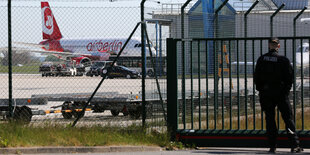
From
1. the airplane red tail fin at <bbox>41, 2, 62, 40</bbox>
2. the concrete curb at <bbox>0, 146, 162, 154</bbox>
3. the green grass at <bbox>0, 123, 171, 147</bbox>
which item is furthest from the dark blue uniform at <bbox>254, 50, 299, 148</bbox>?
the airplane red tail fin at <bbox>41, 2, 62, 40</bbox>

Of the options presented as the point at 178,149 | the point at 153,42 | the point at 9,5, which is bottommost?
the point at 178,149

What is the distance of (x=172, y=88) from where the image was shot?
879 cm

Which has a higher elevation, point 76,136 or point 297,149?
point 76,136

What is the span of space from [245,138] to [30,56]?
550 centimetres

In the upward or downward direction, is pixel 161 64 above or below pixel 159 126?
above

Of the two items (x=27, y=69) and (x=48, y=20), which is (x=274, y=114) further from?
(x=48, y=20)

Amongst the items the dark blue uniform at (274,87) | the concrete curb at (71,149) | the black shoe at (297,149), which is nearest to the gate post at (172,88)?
the concrete curb at (71,149)

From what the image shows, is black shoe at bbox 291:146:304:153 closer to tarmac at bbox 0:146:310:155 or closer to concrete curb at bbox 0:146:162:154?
tarmac at bbox 0:146:310:155

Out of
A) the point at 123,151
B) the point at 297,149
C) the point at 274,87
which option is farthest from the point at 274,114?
the point at 123,151

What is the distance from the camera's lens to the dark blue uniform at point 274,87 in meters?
7.80

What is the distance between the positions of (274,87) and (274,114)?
16.4 inches

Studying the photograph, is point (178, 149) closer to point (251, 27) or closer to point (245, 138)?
point (245, 138)

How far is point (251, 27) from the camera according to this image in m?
12.8

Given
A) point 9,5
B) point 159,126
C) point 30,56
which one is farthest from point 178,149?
point 30,56
